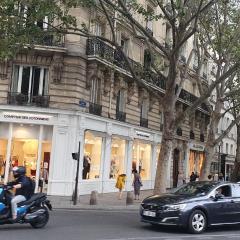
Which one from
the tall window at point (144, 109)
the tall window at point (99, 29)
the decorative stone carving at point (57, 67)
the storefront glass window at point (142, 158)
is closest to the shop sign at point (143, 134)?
the storefront glass window at point (142, 158)

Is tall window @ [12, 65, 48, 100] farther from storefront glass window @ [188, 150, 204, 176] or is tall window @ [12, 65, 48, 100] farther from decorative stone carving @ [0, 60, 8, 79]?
storefront glass window @ [188, 150, 204, 176]

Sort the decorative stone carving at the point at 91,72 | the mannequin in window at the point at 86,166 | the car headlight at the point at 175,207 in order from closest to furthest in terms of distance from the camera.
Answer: the car headlight at the point at 175,207 → the decorative stone carving at the point at 91,72 → the mannequin in window at the point at 86,166

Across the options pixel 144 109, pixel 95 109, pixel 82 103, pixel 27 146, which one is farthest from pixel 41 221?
pixel 144 109

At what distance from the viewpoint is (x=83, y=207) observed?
65.8 ft

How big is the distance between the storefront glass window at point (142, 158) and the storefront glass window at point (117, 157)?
167cm

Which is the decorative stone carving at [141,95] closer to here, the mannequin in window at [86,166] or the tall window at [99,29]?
the tall window at [99,29]

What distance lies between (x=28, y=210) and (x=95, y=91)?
1609 cm

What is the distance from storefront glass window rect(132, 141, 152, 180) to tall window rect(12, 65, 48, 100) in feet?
30.6

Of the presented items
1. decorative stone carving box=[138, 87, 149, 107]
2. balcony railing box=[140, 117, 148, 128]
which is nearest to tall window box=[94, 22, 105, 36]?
decorative stone carving box=[138, 87, 149, 107]

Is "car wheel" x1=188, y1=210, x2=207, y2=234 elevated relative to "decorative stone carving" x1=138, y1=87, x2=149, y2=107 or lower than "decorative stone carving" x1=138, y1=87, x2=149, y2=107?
lower

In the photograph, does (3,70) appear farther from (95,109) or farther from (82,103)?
(95,109)

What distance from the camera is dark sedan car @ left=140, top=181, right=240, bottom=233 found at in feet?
43.8

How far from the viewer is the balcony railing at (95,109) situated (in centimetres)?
Result: 2763

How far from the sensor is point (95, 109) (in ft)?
91.9
